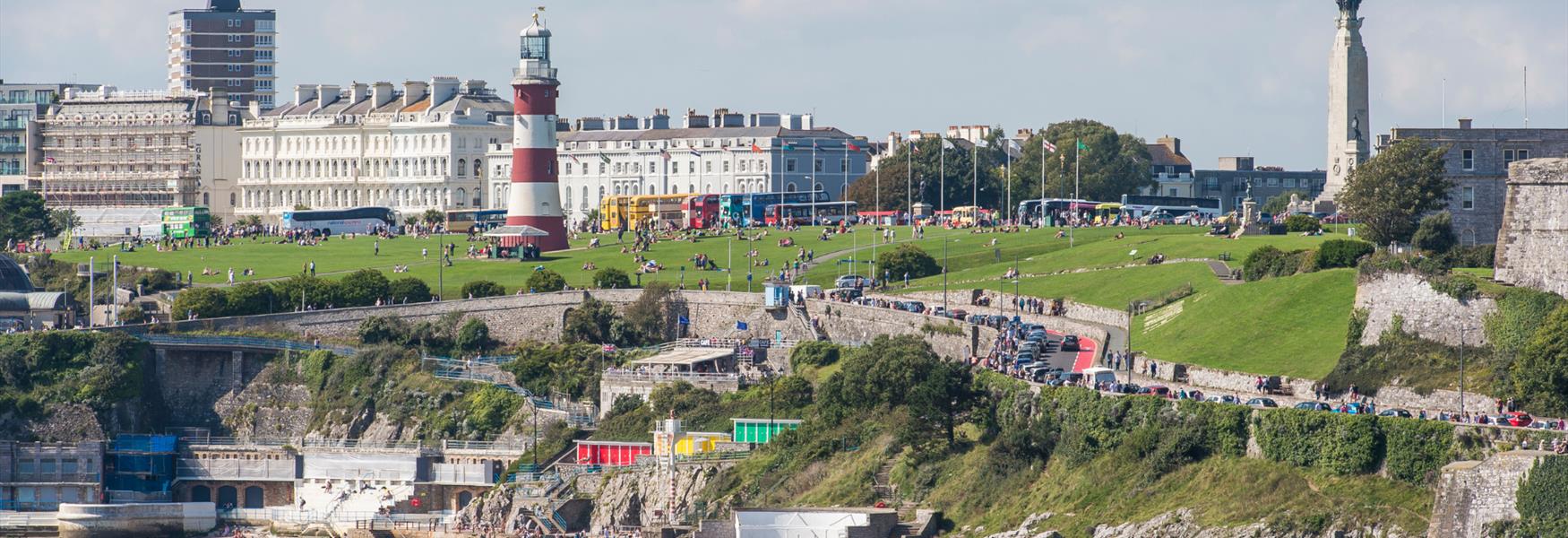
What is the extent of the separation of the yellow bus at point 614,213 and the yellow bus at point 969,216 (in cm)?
1776

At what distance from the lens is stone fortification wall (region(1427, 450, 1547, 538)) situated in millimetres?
49562

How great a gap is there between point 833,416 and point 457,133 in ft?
291

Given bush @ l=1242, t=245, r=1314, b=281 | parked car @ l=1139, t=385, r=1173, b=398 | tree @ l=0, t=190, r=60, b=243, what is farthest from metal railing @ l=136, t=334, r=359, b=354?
tree @ l=0, t=190, r=60, b=243

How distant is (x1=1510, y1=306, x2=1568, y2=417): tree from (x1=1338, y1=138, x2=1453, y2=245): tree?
15.4 m

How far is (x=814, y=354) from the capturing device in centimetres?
7825

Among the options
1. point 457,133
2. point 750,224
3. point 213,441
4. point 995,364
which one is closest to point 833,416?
point 995,364

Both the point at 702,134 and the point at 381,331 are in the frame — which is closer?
the point at 381,331

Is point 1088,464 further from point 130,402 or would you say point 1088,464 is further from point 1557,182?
point 130,402

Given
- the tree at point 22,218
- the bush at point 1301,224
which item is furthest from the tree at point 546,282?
the tree at point 22,218

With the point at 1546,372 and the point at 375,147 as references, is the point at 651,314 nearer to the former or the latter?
the point at 1546,372

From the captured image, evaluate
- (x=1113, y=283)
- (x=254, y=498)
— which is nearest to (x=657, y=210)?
(x=1113, y=283)

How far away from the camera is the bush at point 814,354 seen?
255ft

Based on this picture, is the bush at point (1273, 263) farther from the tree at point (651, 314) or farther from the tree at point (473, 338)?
the tree at point (473, 338)

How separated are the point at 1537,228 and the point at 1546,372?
28.6ft
